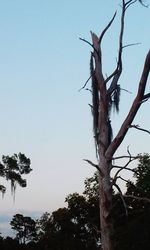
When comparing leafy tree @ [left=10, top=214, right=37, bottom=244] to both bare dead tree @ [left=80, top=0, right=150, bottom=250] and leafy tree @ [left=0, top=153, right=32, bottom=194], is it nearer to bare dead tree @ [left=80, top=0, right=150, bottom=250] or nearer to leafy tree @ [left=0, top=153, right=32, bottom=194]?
leafy tree @ [left=0, top=153, right=32, bottom=194]

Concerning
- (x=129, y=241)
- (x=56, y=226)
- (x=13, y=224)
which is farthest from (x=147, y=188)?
(x=13, y=224)

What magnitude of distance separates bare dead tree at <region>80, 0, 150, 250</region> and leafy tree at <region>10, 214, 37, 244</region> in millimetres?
74108

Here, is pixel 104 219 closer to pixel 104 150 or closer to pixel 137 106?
pixel 104 150

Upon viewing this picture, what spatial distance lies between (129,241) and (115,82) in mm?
30037

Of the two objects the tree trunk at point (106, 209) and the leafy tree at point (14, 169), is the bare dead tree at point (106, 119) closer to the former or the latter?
the tree trunk at point (106, 209)

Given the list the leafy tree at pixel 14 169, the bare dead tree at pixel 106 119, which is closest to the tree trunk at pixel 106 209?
the bare dead tree at pixel 106 119

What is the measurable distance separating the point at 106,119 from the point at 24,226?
76.4 metres

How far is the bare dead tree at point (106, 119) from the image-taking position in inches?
438

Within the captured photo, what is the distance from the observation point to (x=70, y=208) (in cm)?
5544

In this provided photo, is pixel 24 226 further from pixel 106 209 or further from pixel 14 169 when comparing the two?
pixel 106 209

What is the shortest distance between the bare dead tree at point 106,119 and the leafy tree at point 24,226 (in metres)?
74.1

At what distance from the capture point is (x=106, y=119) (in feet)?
39.3

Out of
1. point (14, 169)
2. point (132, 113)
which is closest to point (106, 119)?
point (132, 113)

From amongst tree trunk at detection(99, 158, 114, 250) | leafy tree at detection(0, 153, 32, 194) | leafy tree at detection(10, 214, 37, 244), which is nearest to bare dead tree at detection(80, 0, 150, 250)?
tree trunk at detection(99, 158, 114, 250)
